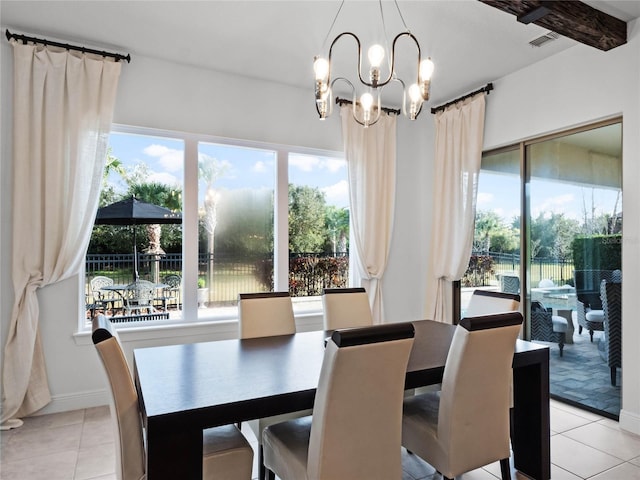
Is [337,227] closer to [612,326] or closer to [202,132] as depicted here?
[202,132]

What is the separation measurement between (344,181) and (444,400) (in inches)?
123

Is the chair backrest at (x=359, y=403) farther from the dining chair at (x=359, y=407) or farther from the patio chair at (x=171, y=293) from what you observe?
the patio chair at (x=171, y=293)

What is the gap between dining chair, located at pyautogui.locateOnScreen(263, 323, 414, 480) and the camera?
1484 millimetres

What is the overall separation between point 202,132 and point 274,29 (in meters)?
1.19

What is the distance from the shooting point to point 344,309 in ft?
10.5

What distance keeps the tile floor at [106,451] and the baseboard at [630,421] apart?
62mm

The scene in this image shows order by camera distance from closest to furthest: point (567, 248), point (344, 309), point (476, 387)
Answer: point (476, 387), point (344, 309), point (567, 248)

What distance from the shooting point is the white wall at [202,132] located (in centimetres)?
324

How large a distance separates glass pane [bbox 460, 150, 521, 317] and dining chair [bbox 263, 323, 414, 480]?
2.81 metres

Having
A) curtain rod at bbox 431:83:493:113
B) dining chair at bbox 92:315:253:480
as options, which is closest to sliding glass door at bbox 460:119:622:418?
curtain rod at bbox 431:83:493:113

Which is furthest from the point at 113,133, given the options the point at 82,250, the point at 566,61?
the point at 566,61

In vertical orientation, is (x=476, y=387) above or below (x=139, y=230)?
below

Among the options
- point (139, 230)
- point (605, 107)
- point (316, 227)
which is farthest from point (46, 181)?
point (605, 107)

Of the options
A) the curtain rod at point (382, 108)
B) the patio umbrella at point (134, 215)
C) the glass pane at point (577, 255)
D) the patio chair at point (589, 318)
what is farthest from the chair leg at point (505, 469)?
the curtain rod at point (382, 108)
